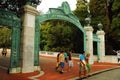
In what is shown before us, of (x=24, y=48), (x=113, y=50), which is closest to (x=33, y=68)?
(x=24, y=48)

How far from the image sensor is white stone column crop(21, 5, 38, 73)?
43.9ft

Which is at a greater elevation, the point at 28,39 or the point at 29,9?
the point at 29,9

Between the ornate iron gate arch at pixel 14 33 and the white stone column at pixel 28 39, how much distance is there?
0.34m

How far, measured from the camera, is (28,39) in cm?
1380

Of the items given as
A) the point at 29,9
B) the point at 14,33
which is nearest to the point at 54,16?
the point at 29,9

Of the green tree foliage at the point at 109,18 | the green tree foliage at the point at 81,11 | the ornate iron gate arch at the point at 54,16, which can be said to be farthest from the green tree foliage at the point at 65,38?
the ornate iron gate arch at the point at 54,16

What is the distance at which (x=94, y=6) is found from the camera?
3388 centimetres

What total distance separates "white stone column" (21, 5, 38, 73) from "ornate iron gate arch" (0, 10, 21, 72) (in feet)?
1.12

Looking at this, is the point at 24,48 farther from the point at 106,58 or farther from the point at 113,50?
the point at 113,50

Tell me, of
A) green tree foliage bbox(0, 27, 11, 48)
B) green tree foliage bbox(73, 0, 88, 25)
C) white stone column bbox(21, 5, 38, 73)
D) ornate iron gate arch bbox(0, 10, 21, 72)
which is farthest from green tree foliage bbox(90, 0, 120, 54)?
green tree foliage bbox(0, 27, 11, 48)

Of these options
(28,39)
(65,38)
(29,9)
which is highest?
(29,9)

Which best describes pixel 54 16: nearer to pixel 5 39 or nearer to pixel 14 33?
pixel 14 33

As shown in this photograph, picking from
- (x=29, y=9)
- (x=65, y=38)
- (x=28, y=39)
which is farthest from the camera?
(x=65, y=38)

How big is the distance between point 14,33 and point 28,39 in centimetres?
103
